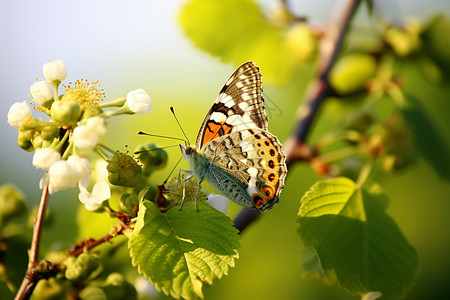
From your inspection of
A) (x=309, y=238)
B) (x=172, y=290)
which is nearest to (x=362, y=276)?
(x=309, y=238)

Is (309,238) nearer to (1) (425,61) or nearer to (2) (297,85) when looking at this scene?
(1) (425,61)

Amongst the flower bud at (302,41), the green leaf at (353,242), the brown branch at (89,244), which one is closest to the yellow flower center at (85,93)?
the brown branch at (89,244)

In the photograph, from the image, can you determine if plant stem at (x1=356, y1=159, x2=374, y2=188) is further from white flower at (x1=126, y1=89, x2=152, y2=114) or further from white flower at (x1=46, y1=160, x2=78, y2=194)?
white flower at (x1=46, y1=160, x2=78, y2=194)

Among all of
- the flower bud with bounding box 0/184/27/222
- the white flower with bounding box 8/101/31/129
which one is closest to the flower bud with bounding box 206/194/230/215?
the white flower with bounding box 8/101/31/129

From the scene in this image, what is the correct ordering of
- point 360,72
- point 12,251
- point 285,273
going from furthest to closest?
1. point 285,273
2. point 360,72
3. point 12,251

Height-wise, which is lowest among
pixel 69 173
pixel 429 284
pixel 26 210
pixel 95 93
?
pixel 429 284

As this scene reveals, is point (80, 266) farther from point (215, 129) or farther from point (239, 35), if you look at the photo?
point (239, 35)
